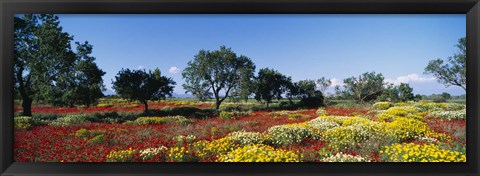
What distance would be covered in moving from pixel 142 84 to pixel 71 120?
1063 millimetres

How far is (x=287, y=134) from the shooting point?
461 cm

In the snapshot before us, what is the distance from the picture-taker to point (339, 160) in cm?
404

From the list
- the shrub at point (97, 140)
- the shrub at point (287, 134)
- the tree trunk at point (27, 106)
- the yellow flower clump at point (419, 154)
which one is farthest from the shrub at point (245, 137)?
the tree trunk at point (27, 106)

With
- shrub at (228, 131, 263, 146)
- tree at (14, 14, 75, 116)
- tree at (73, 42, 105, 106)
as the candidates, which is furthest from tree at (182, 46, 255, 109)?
tree at (14, 14, 75, 116)

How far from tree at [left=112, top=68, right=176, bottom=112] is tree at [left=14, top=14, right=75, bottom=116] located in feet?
2.50

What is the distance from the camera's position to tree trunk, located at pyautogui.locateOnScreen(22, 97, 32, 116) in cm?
436

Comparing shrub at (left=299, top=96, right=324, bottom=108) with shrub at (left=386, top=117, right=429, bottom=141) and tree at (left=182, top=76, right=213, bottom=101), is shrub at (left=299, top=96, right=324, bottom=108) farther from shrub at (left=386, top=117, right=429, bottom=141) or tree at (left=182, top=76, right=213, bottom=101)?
tree at (left=182, top=76, right=213, bottom=101)

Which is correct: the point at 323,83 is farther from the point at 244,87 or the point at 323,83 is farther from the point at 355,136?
the point at 244,87

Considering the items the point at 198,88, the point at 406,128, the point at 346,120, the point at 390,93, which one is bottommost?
the point at 406,128

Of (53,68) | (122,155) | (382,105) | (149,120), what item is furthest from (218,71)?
(382,105)

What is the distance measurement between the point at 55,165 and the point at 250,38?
9.52 feet

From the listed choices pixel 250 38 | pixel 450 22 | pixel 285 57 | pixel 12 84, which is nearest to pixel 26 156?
pixel 12 84

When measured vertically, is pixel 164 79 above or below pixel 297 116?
above

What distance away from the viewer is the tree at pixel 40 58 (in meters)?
4.36
